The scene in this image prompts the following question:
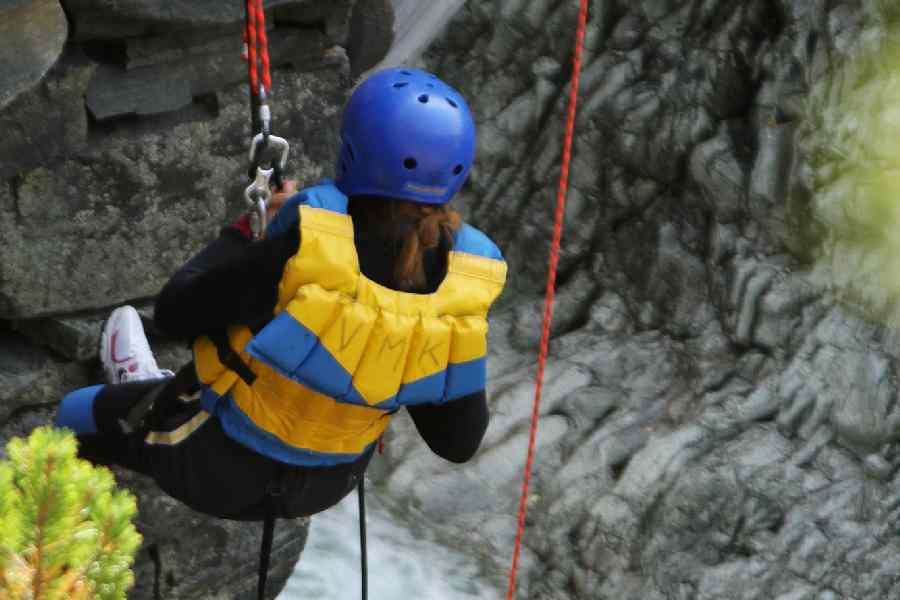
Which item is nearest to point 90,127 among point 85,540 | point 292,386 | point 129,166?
point 129,166

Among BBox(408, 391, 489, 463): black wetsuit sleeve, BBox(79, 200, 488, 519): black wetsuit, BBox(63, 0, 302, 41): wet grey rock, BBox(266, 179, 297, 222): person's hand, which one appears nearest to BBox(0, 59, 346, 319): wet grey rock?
BBox(63, 0, 302, 41): wet grey rock

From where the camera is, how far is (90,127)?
344cm

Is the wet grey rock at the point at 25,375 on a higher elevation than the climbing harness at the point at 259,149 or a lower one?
lower

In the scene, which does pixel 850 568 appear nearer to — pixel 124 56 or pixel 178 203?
pixel 178 203

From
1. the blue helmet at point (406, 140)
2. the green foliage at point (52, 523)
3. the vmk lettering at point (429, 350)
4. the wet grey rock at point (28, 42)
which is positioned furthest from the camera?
the wet grey rock at point (28, 42)

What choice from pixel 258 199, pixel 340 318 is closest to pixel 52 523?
pixel 340 318

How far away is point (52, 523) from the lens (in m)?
1.36

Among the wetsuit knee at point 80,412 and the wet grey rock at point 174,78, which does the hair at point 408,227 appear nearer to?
the wetsuit knee at point 80,412

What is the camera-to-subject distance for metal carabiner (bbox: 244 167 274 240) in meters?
2.55

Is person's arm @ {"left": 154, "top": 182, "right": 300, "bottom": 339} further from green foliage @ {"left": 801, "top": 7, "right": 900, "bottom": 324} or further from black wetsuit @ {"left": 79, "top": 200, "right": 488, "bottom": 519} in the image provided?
green foliage @ {"left": 801, "top": 7, "right": 900, "bottom": 324}

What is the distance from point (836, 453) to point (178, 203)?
133 inches

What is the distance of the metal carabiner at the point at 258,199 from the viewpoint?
2.55 meters

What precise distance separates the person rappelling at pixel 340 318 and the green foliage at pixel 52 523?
1.04 m

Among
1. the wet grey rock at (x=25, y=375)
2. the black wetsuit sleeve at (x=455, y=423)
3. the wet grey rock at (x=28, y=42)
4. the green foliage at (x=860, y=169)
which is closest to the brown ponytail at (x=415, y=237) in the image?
the black wetsuit sleeve at (x=455, y=423)
